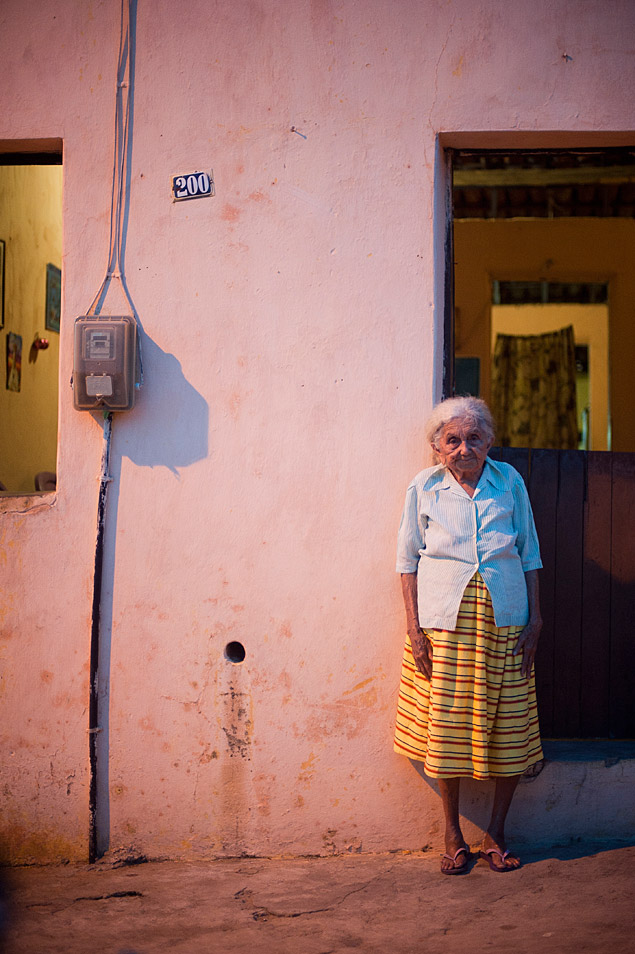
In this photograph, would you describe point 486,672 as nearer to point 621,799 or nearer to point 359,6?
point 621,799

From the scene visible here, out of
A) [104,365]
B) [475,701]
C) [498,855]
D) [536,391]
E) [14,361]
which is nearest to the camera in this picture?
[475,701]

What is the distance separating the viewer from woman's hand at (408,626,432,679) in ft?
10.7

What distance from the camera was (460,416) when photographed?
10.6 ft

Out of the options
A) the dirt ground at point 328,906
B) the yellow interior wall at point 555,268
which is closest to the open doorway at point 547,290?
the yellow interior wall at point 555,268

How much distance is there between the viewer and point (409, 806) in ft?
11.3

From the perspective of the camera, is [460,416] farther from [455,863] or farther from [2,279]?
[2,279]

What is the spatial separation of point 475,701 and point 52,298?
12.4 feet

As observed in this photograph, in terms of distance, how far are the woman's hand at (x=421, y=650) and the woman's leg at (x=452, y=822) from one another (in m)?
0.44

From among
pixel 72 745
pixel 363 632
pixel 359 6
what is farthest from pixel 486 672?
pixel 359 6

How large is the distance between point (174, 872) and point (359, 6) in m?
3.75

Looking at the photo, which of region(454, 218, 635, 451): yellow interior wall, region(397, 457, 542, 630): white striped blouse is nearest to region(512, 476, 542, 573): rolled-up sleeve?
region(397, 457, 542, 630): white striped blouse

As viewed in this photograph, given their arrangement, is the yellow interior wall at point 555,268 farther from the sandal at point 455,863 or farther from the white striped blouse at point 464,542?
the sandal at point 455,863

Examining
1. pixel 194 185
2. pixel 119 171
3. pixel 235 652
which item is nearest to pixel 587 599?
pixel 235 652

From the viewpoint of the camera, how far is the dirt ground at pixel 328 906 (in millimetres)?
2773
